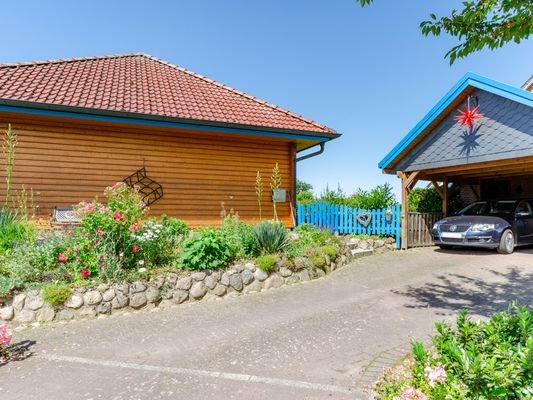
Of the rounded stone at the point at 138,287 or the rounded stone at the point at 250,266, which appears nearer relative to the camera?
the rounded stone at the point at 138,287

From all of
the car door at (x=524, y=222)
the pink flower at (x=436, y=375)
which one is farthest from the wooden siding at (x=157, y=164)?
the pink flower at (x=436, y=375)

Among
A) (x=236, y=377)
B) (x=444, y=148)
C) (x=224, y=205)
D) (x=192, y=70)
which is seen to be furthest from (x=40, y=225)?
(x=444, y=148)

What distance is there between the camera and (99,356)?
401 cm

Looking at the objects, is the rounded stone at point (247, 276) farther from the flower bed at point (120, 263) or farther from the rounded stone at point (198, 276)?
the rounded stone at point (198, 276)

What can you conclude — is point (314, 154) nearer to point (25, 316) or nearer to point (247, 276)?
point (247, 276)

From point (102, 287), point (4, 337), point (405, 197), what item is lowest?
point (4, 337)

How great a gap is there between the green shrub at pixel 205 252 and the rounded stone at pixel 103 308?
1.45 meters

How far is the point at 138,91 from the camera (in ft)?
34.9

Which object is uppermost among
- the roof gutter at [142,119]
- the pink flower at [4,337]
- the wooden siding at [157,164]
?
the roof gutter at [142,119]

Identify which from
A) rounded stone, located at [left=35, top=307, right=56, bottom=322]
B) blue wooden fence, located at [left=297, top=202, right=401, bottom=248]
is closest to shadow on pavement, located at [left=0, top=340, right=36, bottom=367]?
rounded stone, located at [left=35, top=307, right=56, bottom=322]

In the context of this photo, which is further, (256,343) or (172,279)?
(172,279)

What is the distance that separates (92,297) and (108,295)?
0.23m

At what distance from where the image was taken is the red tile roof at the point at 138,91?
9039mm

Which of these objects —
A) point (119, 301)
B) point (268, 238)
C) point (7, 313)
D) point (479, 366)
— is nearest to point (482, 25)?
point (479, 366)
